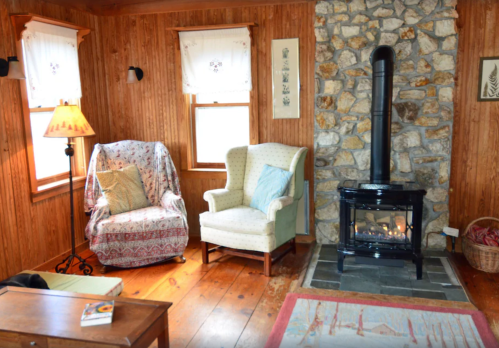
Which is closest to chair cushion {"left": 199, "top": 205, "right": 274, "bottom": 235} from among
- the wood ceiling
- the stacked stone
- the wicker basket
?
the stacked stone

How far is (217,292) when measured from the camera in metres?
3.39

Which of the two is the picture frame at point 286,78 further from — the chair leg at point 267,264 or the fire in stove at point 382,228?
the chair leg at point 267,264

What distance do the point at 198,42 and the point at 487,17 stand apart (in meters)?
2.64

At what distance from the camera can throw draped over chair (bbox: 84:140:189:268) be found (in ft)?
12.3

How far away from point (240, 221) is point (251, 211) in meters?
0.27

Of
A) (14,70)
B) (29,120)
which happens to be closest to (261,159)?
(29,120)

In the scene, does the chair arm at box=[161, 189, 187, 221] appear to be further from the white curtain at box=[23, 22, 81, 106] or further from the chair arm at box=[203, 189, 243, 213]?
the white curtain at box=[23, 22, 81, 106]

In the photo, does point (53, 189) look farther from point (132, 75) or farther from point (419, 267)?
point (419, 267)

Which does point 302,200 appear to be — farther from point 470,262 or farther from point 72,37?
point 72,37

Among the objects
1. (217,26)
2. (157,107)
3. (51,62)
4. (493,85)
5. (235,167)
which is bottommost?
(235,167)

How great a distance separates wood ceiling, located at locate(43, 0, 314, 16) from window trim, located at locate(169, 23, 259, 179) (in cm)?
20

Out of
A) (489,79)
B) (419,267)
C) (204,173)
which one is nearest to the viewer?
(419,267)

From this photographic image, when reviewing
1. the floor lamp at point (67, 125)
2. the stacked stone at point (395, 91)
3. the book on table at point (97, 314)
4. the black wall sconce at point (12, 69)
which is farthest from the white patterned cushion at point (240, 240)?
the black wall sconce at point (12, 69)

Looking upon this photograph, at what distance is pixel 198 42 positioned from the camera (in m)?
4.43
